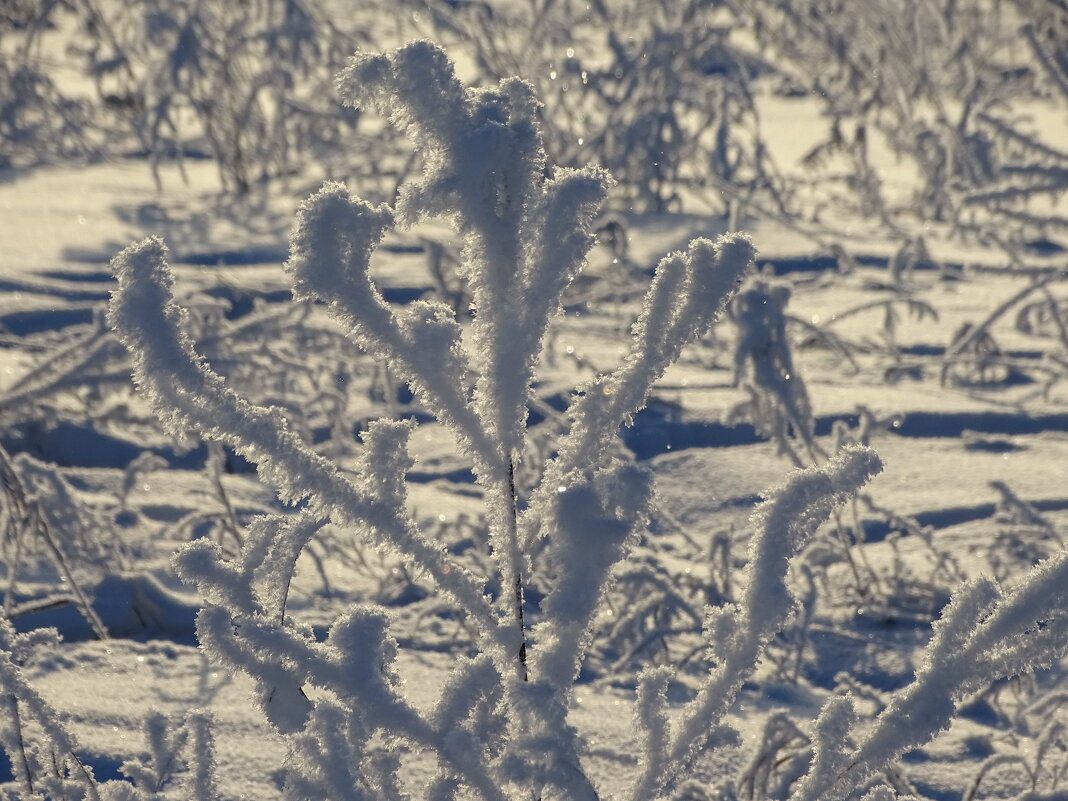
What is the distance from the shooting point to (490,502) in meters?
1.07

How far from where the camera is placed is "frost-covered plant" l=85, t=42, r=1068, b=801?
97cm

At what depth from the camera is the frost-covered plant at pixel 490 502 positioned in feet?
3.19

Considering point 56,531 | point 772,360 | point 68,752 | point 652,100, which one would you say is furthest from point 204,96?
point 68,752

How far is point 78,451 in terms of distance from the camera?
282 centimetres

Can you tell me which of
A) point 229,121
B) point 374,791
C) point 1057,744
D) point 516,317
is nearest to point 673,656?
point 1057,744

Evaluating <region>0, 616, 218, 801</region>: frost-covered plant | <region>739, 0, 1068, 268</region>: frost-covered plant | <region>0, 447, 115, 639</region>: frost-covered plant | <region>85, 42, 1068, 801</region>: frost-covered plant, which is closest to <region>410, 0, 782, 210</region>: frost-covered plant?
<region>739, 0, 1068, 268</region>: frost-covered plant

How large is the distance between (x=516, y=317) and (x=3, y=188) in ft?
15.3

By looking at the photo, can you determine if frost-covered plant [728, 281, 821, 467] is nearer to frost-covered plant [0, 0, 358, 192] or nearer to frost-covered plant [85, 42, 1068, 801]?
frost-covered plant [85, 42, 1068, 801]

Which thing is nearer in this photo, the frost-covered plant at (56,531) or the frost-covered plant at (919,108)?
the frost-covered plant at (56,531)

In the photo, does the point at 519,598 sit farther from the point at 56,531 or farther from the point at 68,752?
the point at 56,531

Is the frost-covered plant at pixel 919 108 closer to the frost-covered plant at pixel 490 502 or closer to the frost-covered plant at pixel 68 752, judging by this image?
the frost-covered plant at pixel 490 502

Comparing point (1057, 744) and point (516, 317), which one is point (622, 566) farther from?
point (516, 317)

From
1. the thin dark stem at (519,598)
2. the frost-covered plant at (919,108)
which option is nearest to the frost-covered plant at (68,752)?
the thin dark stem at (519,598)

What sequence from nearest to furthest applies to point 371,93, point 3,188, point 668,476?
point 371,93 → point 668,476 → point 3,188
